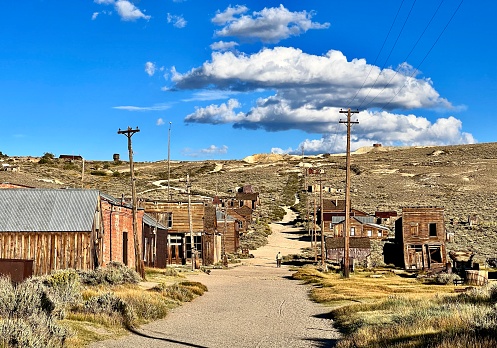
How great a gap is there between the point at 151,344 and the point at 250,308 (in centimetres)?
957

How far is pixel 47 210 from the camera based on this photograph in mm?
31469

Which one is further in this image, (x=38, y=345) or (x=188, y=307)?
(x=188, y=307)

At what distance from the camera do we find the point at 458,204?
96.5m

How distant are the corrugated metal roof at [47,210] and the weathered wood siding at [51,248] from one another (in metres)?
0.28

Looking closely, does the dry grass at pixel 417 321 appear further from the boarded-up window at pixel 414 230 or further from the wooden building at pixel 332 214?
the wooden building at pixel 332 214

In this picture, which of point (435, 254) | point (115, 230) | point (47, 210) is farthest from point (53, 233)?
point (435, 254)

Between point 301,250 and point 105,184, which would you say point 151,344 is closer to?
point 301,250

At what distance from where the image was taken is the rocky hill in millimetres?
88125

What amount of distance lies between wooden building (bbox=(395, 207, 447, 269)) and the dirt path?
20.1 metres

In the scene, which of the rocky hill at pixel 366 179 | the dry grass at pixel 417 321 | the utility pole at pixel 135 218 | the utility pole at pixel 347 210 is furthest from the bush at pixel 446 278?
the rocky hill at pixel 366 179

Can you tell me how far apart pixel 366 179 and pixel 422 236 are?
266 feet

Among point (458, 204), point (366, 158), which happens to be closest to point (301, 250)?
point (458, 204)

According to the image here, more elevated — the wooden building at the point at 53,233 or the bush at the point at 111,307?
the wooden building at the point at 53,233

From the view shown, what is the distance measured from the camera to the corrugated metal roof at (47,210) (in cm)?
3070
